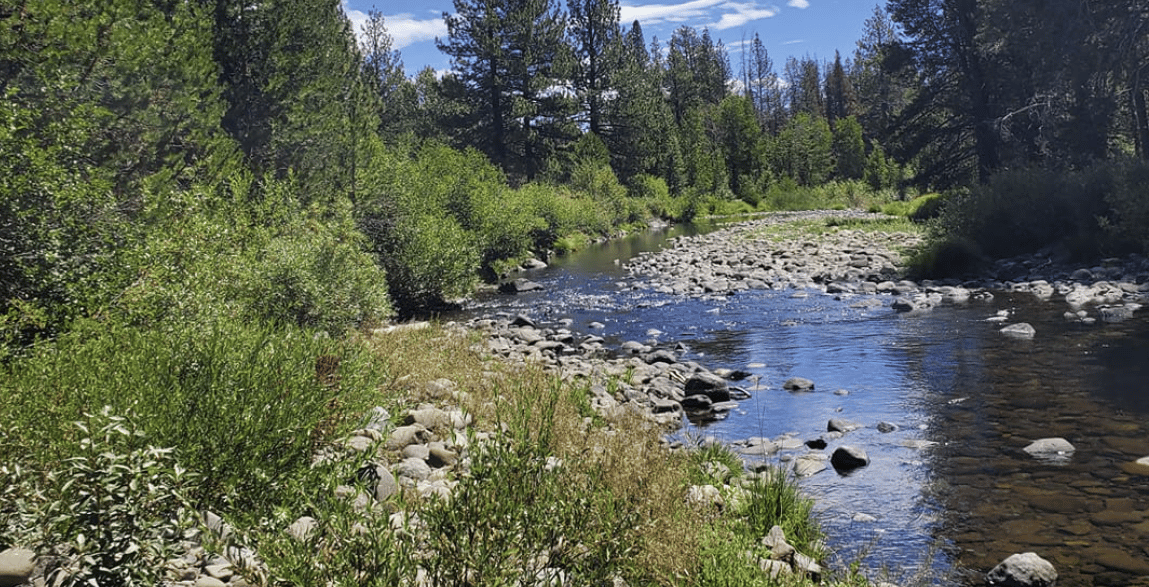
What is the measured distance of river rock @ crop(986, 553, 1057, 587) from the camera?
5238 mm

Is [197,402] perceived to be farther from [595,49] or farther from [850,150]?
[850,150]

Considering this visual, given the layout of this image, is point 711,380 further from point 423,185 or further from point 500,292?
point 423,185

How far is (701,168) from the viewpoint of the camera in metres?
66.1

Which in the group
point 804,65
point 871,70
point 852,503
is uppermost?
point 804,65

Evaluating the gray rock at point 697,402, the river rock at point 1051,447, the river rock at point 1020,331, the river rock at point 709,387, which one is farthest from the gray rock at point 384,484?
the river rock at point 1020,331

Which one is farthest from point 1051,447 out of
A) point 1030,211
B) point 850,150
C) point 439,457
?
A: point 850,150

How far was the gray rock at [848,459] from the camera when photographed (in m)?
7.91

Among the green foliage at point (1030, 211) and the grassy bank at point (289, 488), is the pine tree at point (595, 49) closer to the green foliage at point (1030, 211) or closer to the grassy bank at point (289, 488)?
the green foliage at point (1030, 211)

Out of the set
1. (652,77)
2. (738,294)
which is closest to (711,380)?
(738,294)

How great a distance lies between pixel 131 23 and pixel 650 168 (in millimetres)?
52450

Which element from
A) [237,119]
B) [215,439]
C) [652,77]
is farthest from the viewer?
[652,77]

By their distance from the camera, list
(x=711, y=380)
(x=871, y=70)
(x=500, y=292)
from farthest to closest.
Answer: (x=871, y=70) < (x=500, y=292) < (x=711, y=380)

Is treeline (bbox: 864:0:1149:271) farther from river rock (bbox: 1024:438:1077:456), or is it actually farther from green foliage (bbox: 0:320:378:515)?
green foliage (bbox: 0:320:378:515)

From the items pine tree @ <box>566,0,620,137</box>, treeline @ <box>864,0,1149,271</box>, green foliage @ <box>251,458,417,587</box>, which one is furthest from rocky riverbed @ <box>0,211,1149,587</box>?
pine tree @ <box>566,0,620,137</box>
